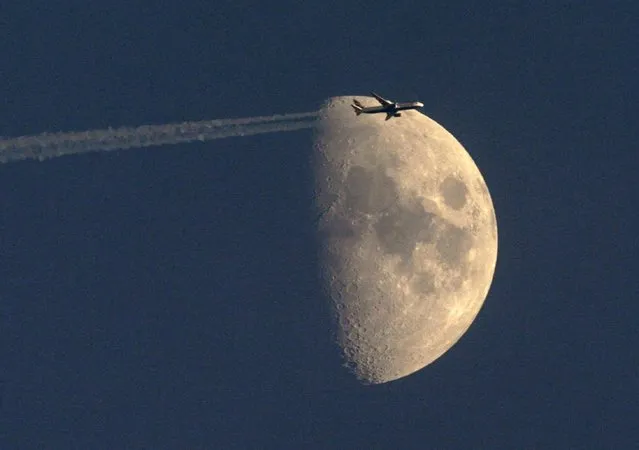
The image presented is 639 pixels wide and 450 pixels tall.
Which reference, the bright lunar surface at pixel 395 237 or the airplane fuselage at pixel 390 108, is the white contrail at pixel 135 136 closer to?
the bright lunar surface at pixel 395 237

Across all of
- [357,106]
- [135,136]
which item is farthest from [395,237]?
[135,136]

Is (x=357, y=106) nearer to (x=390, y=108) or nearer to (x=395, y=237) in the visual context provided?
(x=390, y=108)

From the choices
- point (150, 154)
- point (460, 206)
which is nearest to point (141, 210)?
point (150, 154)

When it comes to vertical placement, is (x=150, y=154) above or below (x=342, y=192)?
above

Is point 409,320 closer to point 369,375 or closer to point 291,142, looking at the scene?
point 369,375

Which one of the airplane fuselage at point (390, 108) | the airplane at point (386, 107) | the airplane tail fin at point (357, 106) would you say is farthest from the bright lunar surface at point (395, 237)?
the airplane fuselage at point (390, 108)

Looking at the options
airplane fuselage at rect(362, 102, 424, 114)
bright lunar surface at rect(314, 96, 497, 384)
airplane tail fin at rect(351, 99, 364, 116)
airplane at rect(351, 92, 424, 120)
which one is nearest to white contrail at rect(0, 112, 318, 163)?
airplane tail fin at rect(351, 99, 364, 116)
